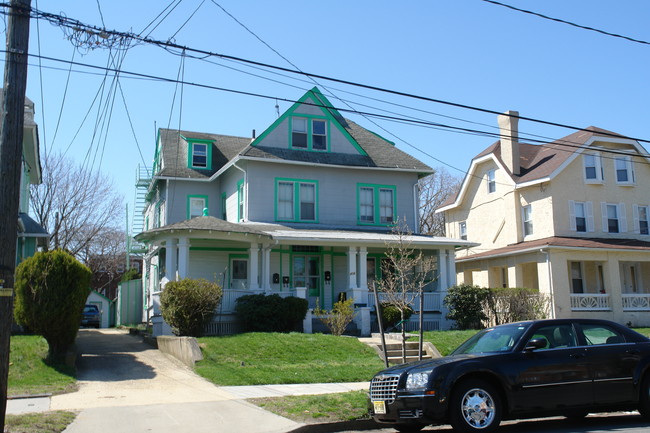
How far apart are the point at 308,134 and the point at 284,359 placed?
1293cm

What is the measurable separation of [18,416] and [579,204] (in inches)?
1027

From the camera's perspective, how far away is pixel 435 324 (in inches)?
957

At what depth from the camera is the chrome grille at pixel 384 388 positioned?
881 centimetres

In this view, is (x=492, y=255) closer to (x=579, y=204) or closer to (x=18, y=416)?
(x=579, y=204)

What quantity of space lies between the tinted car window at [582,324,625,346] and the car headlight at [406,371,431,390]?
273 cm

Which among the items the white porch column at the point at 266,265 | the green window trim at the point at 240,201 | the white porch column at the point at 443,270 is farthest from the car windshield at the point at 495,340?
the green window trim at the point at 240,201

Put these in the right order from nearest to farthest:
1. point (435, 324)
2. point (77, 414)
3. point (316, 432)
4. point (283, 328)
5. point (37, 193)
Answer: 1. point (316, 432)
2. point (77, 414)
3. point (283, 328)
4. point (435, 324)
5. point (37, 193)

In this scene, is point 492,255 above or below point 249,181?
below

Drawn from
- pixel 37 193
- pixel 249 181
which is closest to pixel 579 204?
pixel 249 181

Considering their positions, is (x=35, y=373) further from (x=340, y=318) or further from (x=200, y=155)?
(x=200, y=155)

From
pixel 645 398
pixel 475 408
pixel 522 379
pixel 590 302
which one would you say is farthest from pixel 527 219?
pixel 475 408

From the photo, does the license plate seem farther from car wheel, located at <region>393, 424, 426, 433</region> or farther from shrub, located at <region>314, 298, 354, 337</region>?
shrub, located at <region>314, 298, 354, 337</region>

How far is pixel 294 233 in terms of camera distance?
23625mm

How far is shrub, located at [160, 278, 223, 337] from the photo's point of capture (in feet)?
60.7
